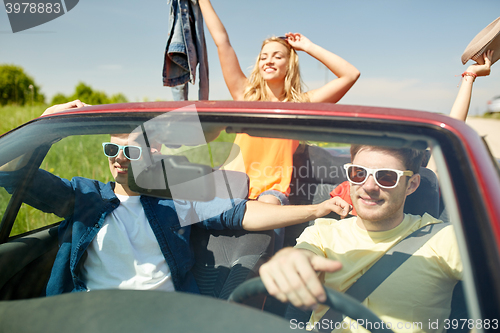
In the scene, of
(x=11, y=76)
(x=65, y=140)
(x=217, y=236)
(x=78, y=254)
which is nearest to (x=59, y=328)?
(x=78, y=254)

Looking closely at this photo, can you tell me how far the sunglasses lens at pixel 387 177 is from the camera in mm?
1003

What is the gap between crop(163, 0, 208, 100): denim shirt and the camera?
265 cm

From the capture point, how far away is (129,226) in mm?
1326

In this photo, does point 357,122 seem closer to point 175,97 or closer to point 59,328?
point 59,328

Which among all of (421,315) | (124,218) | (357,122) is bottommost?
(421,315)

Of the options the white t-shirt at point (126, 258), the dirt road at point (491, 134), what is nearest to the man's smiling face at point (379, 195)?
the dirt road at point (491, 134)

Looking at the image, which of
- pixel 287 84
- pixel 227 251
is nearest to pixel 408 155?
pixel 227 251

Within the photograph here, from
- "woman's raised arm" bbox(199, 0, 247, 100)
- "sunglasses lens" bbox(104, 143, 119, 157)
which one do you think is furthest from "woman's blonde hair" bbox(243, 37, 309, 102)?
"sunglasses lens" bbox(104, 143, 119, 157)

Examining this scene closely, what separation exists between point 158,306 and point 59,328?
0.76ft

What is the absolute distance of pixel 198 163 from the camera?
116cm

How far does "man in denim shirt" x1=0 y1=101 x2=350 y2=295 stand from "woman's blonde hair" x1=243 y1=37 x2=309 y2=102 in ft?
4.54

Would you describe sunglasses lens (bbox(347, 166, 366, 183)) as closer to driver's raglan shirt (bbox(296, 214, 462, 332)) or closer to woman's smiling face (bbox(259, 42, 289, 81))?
driver's raglan shirt (bbox(296, 214, 462, 332))

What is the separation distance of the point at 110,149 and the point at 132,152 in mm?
141

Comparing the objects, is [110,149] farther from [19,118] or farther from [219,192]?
[19,118]
